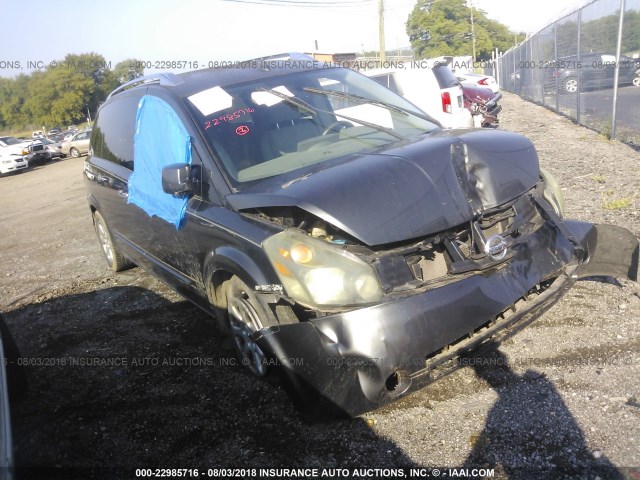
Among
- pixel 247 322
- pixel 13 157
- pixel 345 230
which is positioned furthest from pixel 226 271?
pixel 13 157

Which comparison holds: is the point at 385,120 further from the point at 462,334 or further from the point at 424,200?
the point at 462,334

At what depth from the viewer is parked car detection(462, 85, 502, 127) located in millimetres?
12669

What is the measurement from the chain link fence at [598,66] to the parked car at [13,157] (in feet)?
70.9

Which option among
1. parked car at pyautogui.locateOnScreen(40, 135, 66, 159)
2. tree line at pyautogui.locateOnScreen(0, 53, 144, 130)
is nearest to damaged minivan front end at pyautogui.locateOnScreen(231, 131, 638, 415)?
→ parked car at pyautogui.locateOnScreen(40, 135, 66, 159)

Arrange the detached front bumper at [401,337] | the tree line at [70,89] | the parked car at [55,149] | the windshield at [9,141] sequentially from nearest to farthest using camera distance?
the detached front bumper at [401,337] → the windshield at [9,141] → the parked car at [55,149] → the tree line at [70,89]

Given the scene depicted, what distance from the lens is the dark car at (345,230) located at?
2.67 meters

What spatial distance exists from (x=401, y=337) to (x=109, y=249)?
4552mm

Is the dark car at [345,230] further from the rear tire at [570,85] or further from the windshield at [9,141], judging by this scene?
the windshield at [9,141]

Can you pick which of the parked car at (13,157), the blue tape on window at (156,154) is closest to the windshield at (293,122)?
the blue tape on window at (156,154)

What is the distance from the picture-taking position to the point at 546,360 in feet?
11.0

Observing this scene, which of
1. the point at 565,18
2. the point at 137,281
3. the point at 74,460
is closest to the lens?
the point at 74,460

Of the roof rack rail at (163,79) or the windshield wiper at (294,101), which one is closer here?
the windshield wiper at (294,101)

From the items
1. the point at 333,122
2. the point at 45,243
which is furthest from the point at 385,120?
the point at 45,243

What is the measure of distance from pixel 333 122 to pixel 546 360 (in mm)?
2094
